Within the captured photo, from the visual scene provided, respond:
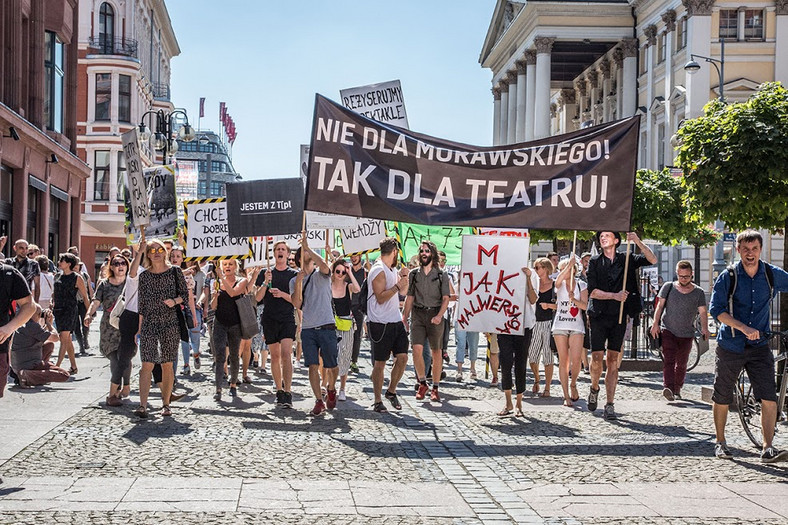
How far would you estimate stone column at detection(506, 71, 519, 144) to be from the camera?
Answer: 7793 cm

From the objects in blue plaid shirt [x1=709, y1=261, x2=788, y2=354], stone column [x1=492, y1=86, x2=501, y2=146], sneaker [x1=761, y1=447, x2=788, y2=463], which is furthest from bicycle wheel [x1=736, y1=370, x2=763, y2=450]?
stone column [x1=492, y1=86, x2=501, y2=146]

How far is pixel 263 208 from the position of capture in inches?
622

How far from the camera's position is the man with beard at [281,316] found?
1304cm

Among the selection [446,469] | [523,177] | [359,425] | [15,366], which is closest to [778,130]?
[523,177]

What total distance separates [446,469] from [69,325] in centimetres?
969

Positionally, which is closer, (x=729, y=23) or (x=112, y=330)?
(x=112, y=330)

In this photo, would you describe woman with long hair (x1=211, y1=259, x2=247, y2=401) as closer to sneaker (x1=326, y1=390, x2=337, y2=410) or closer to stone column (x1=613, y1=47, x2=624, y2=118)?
sneaker (x1=326, y1=390, x2=337, y2=410)

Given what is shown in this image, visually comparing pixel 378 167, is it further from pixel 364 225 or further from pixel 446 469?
pixel 364 225

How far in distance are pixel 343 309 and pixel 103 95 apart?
47.0m

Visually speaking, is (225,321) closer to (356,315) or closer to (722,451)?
(356,315)

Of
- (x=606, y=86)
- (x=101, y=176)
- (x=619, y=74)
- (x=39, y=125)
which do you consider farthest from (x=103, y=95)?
(x=606, y=86)

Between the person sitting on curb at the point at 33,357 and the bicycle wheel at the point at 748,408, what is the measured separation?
23.7 ft

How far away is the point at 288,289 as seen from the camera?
13.1 metres

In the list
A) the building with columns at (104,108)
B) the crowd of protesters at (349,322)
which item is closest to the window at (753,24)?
the building with columns at (104,108)
